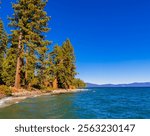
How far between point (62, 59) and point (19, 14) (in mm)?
34142

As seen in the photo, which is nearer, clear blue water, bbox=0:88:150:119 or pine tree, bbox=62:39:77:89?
clear blue water, bbox=0:88:150:119

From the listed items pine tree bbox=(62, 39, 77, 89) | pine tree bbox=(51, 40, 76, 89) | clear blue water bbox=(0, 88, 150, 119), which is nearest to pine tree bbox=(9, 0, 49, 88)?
clear blue water bbox=(0, 88, 150, 119)

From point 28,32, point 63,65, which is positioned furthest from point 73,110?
point 63,65

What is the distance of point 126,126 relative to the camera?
10461 mm

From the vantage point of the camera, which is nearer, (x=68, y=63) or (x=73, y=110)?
(x=73, y=110)

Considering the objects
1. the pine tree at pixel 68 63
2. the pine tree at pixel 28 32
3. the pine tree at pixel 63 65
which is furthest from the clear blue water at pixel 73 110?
the pine tree at pixel 68 63

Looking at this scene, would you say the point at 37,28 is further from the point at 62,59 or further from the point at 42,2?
the point at 62,59

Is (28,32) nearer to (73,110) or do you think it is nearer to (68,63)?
(73,110)

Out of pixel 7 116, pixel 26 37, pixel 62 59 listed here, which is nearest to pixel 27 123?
pixel 7 116

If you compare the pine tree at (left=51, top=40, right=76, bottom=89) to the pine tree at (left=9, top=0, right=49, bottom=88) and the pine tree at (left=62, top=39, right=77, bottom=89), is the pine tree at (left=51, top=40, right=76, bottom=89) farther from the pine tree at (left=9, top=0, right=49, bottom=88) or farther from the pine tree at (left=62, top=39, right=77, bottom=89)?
the pine tree at (left=9, top=0, right=49, bottom=88)

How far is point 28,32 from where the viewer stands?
46.1 metres

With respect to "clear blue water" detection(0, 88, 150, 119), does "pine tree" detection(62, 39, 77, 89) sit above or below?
above

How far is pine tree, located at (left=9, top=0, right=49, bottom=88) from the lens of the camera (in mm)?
45938

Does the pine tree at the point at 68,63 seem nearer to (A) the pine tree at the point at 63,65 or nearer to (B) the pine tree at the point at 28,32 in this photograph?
(A) the pine tree at the point at 63,65
